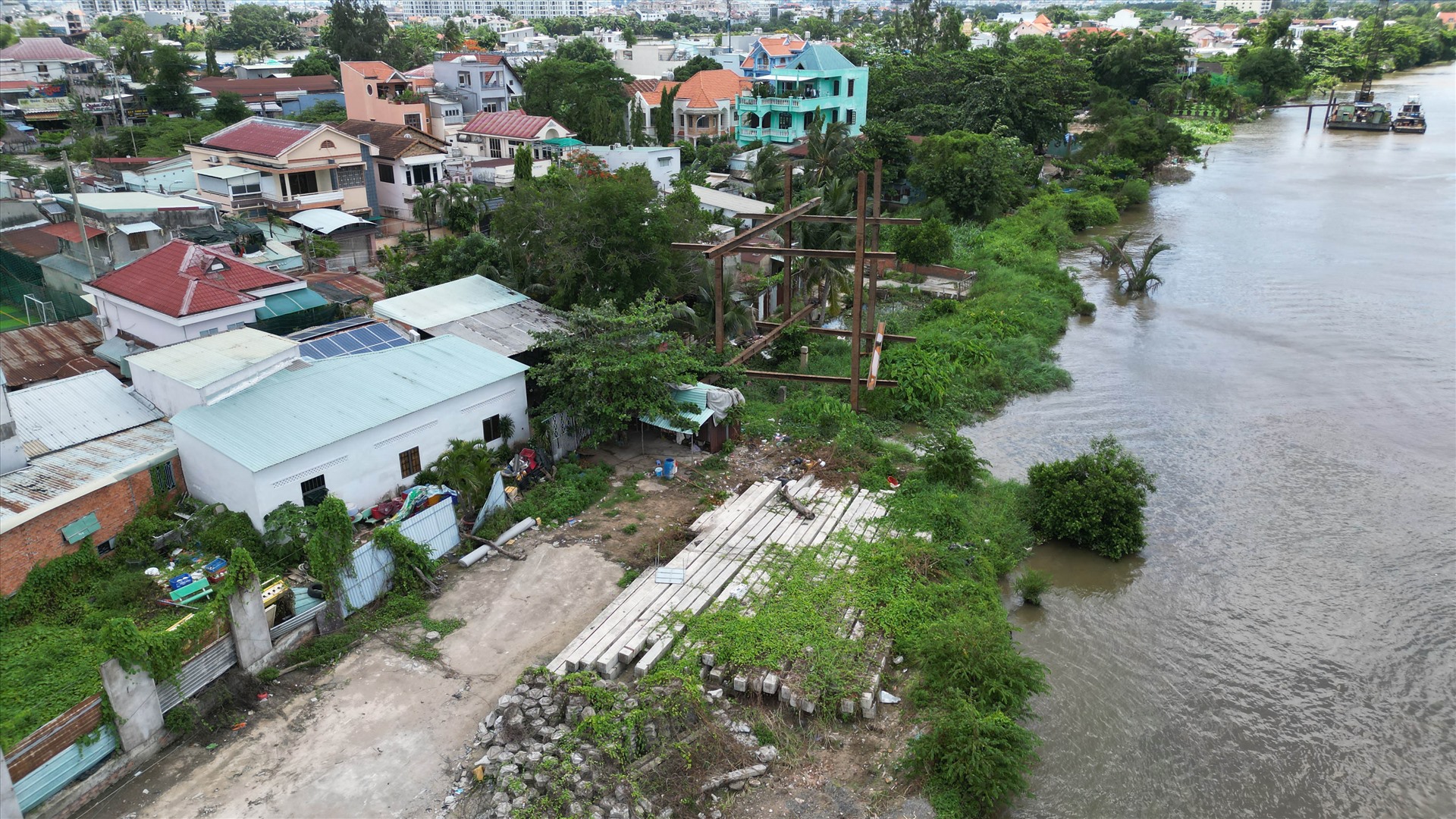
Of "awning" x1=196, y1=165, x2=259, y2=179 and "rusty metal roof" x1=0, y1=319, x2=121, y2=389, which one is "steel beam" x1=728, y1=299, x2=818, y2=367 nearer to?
"rusty metal roof" x1=0, y1=319, x2=121, y2=389

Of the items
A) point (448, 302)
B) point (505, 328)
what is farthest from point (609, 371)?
point (448, 302)

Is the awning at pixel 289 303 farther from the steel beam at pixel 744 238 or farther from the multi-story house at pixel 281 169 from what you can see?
the multi-story house at pixel 281 169

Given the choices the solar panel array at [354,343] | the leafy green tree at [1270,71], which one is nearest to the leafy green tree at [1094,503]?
the solar panel array at [354,343]

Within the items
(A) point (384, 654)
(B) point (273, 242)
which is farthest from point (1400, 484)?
(B) point (273, 242)

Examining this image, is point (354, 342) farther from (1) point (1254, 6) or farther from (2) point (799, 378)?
(1) point (1254, 6)

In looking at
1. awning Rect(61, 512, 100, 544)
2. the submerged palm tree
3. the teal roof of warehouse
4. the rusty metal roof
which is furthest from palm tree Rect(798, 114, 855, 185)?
awning Rect(61, 512, 100, 544)

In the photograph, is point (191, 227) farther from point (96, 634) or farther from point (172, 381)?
point (96, 634)
